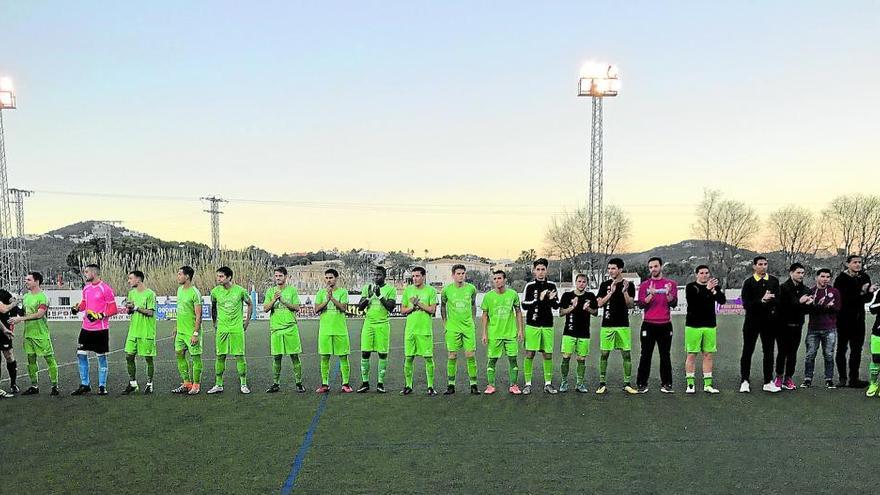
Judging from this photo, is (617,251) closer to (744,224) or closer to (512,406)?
(744,224)

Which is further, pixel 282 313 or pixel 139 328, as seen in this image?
pixel 282 313

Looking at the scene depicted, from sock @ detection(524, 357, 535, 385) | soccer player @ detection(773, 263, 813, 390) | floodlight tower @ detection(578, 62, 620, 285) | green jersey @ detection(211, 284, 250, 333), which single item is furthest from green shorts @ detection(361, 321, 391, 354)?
floodlight tower @ detection(578, 62, 620, 285)

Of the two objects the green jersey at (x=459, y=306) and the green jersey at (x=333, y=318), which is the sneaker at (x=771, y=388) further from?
the green jersey at (x=333, y=318)

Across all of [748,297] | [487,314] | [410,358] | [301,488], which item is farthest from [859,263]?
[301,488]

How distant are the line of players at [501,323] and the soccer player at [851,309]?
0.02 metres

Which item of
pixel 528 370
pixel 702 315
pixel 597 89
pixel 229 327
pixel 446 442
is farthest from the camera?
pixel 597 89

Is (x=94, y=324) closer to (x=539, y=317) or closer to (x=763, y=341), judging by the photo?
(x=539, y=317)

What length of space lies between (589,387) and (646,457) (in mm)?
3675

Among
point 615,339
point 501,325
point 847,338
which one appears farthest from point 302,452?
point 847,338

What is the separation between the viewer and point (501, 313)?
922 centimetres

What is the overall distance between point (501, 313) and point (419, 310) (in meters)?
1.15

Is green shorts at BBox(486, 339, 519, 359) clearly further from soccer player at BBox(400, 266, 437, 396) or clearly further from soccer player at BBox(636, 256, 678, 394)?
soccer player at BBox(636, 256, 678, 394)

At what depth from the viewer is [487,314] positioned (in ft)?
30.6

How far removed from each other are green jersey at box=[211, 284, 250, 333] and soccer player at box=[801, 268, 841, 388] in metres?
8.27
